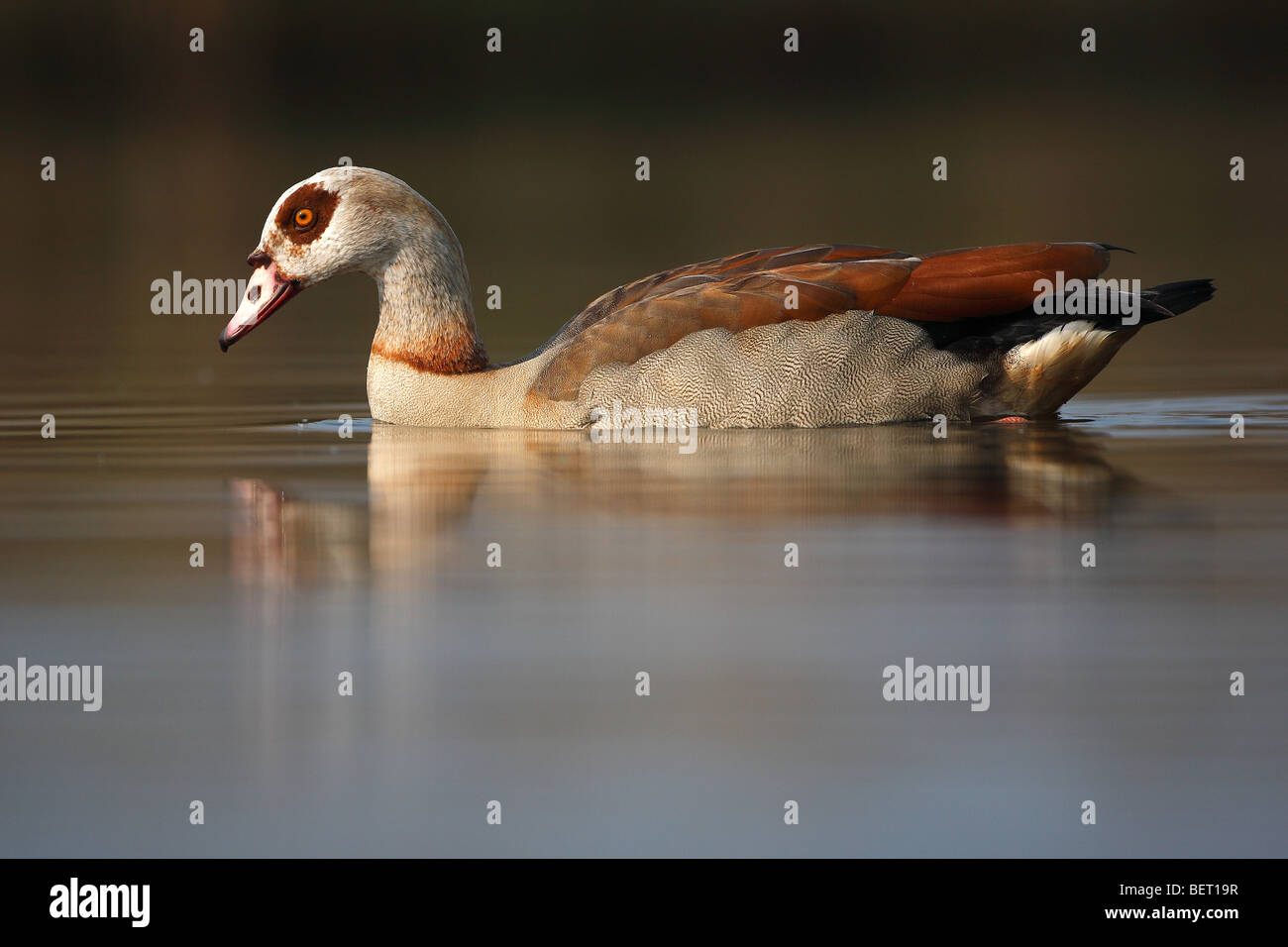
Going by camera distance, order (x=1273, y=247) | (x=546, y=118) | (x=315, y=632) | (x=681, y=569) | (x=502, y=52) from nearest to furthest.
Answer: (x=315, y=632)
(x=681, y=569)
(x=1273, y=247)
(x=546, y=118)
(x=502, y=52)

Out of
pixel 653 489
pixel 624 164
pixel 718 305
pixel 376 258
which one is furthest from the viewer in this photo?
pixel 624 164

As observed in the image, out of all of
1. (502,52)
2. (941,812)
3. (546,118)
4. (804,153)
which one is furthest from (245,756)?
(502,52)

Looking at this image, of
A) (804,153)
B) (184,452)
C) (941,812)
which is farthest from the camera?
(804,153)

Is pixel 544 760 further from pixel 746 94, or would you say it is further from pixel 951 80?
pixel 951 80

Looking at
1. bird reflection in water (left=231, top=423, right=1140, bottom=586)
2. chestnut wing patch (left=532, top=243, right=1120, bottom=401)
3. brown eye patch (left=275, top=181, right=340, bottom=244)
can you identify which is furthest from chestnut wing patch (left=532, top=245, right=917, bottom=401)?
brown eye patch (left=275, top=181, right=340, bottom=244)

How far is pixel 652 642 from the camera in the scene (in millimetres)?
7539

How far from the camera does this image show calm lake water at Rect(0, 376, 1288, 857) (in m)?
5.99

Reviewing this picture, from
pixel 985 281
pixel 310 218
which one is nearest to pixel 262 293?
pixel 310 218

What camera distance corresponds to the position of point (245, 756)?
6.45 m

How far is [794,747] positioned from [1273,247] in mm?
20252

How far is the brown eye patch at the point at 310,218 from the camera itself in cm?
1341

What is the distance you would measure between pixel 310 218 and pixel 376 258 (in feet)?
1.57

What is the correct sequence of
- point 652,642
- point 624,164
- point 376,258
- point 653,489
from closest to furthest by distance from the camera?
point 652,642 < point 653,489 < point 376,258 < point 624,164

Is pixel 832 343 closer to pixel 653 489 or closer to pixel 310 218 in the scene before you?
pixel 653 489
